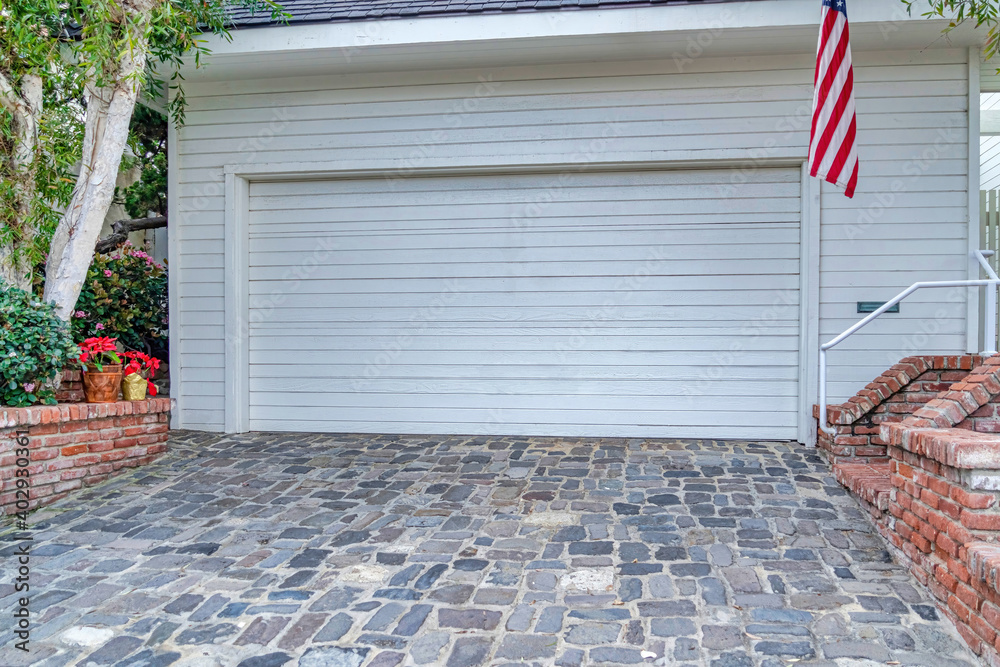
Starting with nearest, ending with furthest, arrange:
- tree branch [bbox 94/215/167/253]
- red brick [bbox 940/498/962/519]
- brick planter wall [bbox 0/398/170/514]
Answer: red brick [bbox 940/498/962/519]
brick planter wall [bbox 0/398/170/514]
tree branch [bbox 94/215/167/253]

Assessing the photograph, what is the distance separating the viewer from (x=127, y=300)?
6398 mm

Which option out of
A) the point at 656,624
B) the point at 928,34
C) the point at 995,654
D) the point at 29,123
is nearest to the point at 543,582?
the point at 656,624

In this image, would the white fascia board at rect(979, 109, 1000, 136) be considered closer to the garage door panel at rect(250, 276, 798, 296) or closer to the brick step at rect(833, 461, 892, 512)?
the garage door panel at rect(250, 276, 798, 296)

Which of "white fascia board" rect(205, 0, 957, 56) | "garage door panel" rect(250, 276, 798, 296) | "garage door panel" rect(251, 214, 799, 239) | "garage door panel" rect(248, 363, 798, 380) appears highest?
"white fascia board" rect(205, 0, 957, 56)

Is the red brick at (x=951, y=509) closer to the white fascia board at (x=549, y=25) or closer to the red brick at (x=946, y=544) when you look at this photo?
the red brick at (x=946, y=544)

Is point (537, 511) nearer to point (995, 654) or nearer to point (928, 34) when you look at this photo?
point (995, 654)

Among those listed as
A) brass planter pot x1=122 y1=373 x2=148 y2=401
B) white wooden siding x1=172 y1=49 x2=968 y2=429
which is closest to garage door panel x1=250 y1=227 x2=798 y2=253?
white wooden siding x1=172 y1=49 x2=968 y2=429

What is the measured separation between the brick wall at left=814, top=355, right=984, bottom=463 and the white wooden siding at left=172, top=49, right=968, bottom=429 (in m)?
0.80

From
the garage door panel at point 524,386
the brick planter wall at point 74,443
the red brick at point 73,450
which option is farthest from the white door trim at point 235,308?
the red brick at point 73,450

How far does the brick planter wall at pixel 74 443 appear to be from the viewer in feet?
12.3

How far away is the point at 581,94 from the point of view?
553cm

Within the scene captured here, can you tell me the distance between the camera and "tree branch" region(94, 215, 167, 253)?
739 centimetres

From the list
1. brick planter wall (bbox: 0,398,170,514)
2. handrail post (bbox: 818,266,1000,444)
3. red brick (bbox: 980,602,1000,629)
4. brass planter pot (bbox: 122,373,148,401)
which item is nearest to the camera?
red brick (bbox: 980,602,1000,629)

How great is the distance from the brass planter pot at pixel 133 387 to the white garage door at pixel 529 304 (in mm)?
1350
